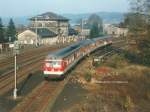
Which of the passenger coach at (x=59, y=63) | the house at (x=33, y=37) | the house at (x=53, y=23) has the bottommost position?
the passenger coach at (x=59, y=63)

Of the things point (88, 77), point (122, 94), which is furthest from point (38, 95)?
point (88, 77)

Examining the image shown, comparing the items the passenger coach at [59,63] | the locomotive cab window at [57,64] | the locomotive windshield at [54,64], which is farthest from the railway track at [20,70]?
the locomotive cab window at [57,64]

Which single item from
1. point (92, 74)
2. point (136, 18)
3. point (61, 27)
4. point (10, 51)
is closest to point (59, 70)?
point (92, 74)

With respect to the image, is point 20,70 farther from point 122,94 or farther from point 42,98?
point 122,94

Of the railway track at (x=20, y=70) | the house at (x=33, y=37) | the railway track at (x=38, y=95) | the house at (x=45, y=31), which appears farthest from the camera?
the house at (x=45, y=31)

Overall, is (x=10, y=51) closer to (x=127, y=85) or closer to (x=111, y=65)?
(x=111, y=65)

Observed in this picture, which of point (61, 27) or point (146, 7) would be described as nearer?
point (146, 7)

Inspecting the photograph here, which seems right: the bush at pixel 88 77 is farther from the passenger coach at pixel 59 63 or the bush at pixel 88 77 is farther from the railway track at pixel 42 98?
the railway track at pixel 42 98

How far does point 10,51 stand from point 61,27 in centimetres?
5391

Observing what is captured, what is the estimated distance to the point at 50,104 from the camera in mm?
28438

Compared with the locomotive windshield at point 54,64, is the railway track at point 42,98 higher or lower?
lower

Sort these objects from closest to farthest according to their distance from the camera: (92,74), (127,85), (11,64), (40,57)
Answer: (127,85)
(92,74)
(11,64)
(40,57)

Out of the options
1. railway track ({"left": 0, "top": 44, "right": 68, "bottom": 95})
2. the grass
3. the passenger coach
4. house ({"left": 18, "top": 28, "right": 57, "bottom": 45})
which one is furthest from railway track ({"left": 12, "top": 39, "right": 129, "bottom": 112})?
house ({"left": 18, "top": 28, "right": 57, "bottom": 45})

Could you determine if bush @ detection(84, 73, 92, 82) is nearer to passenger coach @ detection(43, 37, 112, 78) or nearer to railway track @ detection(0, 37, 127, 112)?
railway track @ detection(0, 37, 127, 112)
